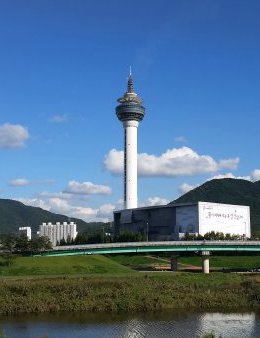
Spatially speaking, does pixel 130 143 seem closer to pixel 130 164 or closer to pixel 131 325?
pixel 130 164

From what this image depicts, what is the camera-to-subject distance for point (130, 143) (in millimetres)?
196750

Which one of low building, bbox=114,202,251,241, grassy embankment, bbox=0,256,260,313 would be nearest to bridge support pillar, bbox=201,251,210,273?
grassy embankment, bbox=0,256,260,313

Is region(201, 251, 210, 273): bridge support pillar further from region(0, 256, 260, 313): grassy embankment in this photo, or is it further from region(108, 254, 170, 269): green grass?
region(0, 256, 260, 313): grassy embankment

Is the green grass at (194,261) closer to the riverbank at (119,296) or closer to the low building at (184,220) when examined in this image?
the low building at (184,220)

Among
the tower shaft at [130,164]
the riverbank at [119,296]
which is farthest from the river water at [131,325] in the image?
the tower shaft at [130,164]

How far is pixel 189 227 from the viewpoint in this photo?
17212 cm

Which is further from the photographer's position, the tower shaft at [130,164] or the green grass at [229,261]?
the tower shaft at [130,164]

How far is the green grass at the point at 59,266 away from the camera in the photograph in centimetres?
7488

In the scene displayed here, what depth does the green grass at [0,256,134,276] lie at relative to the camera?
246ft

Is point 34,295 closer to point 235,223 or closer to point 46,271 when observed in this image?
point 46,271

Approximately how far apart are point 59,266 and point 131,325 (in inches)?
1516

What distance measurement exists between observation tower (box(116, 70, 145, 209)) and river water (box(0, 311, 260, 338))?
146 m

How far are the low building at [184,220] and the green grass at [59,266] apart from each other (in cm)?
8334

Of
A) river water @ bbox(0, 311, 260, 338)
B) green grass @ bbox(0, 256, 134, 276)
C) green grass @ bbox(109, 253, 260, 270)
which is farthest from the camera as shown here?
green grass @ bbox(109, 253, 260, 270)
